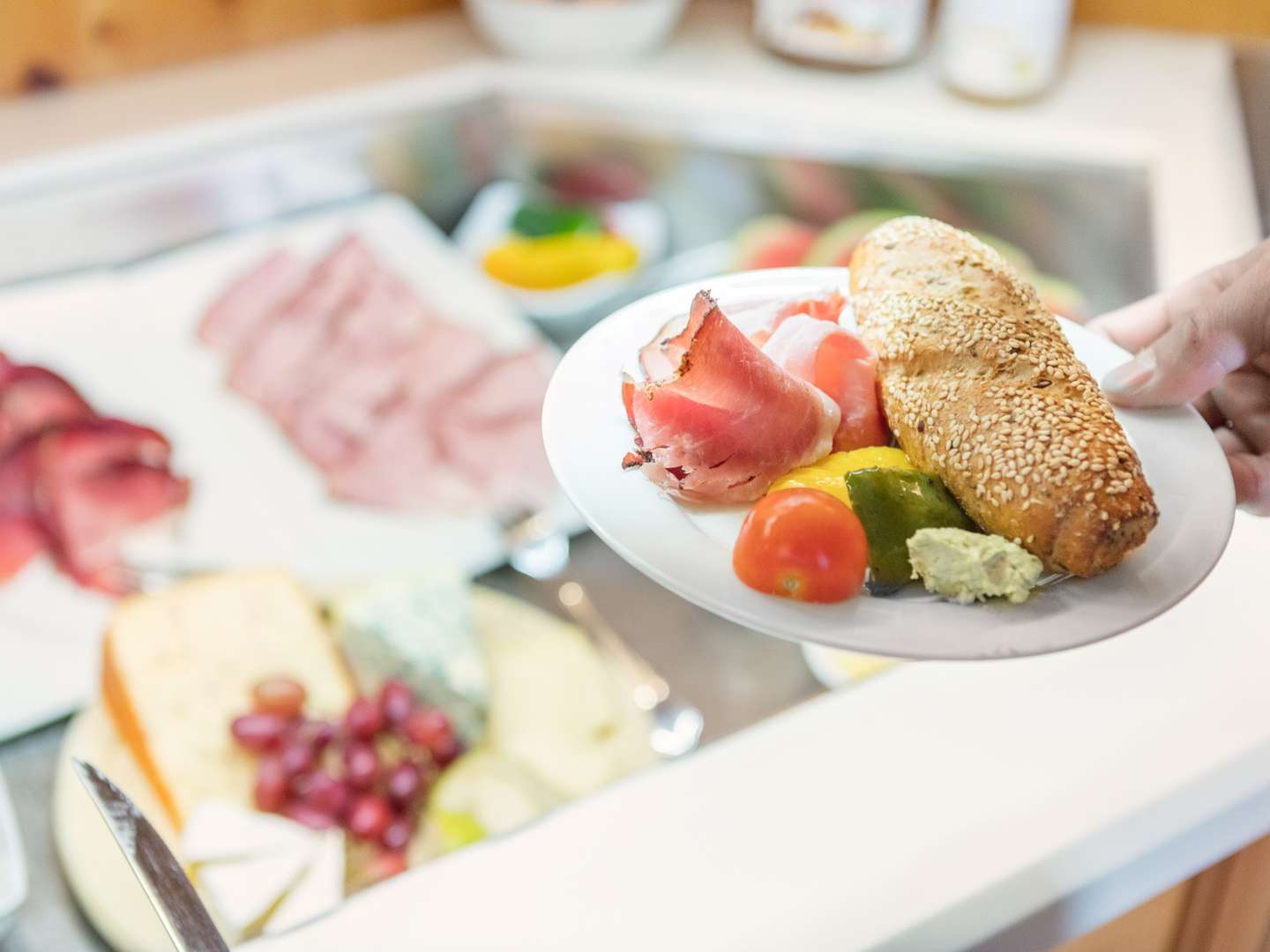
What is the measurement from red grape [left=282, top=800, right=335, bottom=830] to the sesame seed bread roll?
52 cm

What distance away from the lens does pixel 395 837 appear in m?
0.91

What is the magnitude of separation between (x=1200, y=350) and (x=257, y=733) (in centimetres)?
75

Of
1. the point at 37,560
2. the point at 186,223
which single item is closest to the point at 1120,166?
the point at 186,223

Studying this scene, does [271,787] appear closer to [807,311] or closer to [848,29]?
[807,311]

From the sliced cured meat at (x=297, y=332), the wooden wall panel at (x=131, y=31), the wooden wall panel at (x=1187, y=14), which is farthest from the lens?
the wooden wall panel at (x=1187, y=14)

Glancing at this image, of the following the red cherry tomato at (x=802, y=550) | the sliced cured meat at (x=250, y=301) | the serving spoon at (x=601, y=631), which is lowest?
the serving spoon at (x=601, y=631)

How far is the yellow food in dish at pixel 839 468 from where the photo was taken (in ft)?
2.09

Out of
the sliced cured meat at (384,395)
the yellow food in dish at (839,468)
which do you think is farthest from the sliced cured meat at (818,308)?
the sliced cured meat at (384,395)

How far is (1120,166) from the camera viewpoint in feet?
4.82

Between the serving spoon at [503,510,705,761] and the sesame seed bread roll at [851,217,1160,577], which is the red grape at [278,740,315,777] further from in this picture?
the sesame seed bread roll at [851,217,1160,577]

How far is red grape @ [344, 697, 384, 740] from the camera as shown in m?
0.97

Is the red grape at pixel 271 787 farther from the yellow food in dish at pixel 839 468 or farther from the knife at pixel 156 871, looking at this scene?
the yellow food in dish at pixel 839 468

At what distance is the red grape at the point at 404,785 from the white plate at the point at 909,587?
1.30 ft

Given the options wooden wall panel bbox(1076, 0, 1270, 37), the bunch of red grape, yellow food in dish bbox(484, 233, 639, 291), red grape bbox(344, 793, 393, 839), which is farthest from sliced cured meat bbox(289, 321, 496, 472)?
wooden wall panel bbox(1076, 0, 1270, 37)
